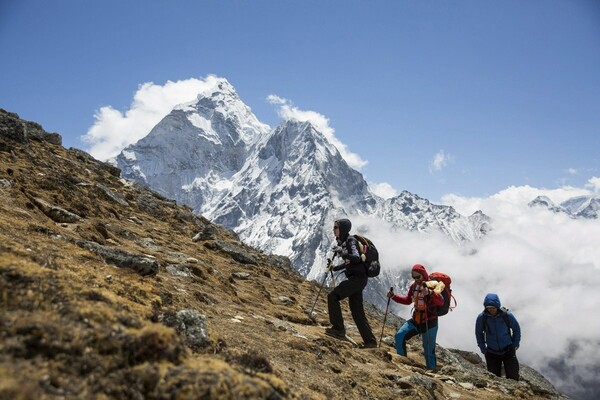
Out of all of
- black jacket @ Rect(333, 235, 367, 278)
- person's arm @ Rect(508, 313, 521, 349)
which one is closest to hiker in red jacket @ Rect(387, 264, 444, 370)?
black jacket @ Rect(333, 235, 367, 278)

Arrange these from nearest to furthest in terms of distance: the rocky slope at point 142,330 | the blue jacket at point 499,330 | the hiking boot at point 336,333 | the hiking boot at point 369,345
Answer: the rocky slope at point 142,330
the hiking boot at point 369,345
the hiking boot at point 336,333
the blue jacket at point 499,330

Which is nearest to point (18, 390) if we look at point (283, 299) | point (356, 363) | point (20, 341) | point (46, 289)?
point (20, 341)

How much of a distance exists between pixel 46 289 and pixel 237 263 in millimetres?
16394

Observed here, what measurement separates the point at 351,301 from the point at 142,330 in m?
9.17

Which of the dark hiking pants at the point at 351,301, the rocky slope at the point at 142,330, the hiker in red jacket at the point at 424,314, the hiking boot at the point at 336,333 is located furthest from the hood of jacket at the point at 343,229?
the rocky slope at the point at 142,330

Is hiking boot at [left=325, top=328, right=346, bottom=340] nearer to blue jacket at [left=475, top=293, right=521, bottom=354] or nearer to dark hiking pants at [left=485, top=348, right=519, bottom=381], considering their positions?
blue jacket at [left=475, top=293, right=521, bottom=354]

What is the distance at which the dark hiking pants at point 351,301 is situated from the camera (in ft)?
41.9

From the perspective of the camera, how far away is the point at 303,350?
30.0 feet

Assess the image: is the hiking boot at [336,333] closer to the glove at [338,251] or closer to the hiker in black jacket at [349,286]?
the hiker in black jacket at [349,286]

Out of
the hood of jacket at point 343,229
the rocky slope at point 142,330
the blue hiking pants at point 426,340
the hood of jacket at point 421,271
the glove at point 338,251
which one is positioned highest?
the hood of jacket at point 343,229

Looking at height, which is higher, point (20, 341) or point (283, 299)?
point (283, 299)

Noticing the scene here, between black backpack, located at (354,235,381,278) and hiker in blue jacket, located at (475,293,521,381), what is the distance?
4.24 meters

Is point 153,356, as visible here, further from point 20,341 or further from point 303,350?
point 303,350

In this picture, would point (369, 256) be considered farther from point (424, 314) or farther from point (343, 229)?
point (424, 314)
